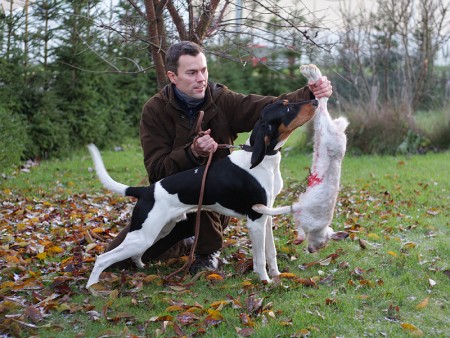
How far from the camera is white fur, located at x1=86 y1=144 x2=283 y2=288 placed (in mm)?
4387

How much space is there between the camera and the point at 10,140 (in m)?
9.08

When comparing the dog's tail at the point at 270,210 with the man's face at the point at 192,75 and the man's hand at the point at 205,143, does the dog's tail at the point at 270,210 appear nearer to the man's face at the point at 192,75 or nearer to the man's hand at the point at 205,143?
the man's hand at the point at 205,143

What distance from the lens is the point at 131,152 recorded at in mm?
12773

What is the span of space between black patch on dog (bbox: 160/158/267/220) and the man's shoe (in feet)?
2.43

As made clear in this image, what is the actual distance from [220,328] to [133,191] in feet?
4.19

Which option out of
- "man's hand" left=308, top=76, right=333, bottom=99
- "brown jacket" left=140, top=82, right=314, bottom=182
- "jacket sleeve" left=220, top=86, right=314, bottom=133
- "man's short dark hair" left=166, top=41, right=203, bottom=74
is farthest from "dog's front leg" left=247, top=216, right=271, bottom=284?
"man's short dark hair" left=166, top=41, right=203, bottom=74

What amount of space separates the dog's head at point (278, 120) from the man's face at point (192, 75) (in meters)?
0.70

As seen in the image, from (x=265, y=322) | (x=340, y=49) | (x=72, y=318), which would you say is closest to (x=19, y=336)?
(x=72, y=318)

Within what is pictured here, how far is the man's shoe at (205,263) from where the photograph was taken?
5.03 meters

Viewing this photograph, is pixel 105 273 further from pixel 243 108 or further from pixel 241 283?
pixel 243 108

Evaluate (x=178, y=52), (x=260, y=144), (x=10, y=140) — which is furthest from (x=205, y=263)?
(x=10, y=140)

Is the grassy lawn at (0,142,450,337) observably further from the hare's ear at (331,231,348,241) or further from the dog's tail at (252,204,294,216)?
the dog's tail at (252,204,294,216)

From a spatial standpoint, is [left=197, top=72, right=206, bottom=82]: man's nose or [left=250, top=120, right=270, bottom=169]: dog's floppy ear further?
[left=197, top=72, right=206, bottom=82]: man's nose

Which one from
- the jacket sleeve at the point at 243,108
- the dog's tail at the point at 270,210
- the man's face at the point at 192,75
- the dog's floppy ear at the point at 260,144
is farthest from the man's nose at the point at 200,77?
the dog's tail at the point at 270,210
